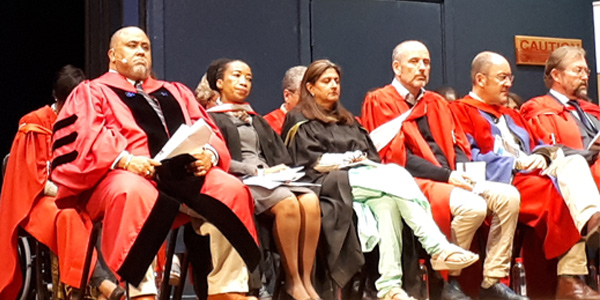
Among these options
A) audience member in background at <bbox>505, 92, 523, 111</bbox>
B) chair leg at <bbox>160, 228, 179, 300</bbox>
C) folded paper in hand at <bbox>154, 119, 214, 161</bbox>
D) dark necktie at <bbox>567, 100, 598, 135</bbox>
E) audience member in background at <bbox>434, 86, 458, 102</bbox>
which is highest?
audience member in background at <bbox>434, 86, 458, 102</bbox>

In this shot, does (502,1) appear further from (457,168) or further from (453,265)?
(453,265)

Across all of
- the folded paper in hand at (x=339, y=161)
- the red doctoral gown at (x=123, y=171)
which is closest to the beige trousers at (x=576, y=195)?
the folded paper in hand at (x=339, y=161)

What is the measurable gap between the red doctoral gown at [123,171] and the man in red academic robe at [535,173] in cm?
177

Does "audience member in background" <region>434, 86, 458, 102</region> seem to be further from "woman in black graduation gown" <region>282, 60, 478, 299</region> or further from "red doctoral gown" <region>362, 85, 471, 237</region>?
"woman in black graduation gown" <region>282, 60, 478, 299</region>

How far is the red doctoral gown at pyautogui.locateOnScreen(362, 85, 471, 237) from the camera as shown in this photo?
5371 mm

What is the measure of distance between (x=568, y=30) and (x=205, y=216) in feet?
14.8

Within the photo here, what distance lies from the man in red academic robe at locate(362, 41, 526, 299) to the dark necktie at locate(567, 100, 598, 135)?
0.92 metres

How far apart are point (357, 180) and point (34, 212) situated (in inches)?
67.4

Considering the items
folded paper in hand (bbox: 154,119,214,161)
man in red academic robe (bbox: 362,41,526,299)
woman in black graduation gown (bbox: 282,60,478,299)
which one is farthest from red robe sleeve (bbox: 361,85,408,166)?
folded paper in hand (bbox: 154,119,214,161)

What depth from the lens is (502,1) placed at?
24.5ft

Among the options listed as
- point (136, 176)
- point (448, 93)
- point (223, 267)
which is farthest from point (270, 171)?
point (448, 93)

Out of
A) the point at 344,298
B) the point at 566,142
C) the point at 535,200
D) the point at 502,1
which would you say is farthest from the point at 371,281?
the point at 502,1

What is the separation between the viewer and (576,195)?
16.7ft

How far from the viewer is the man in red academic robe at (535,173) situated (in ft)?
16.8
